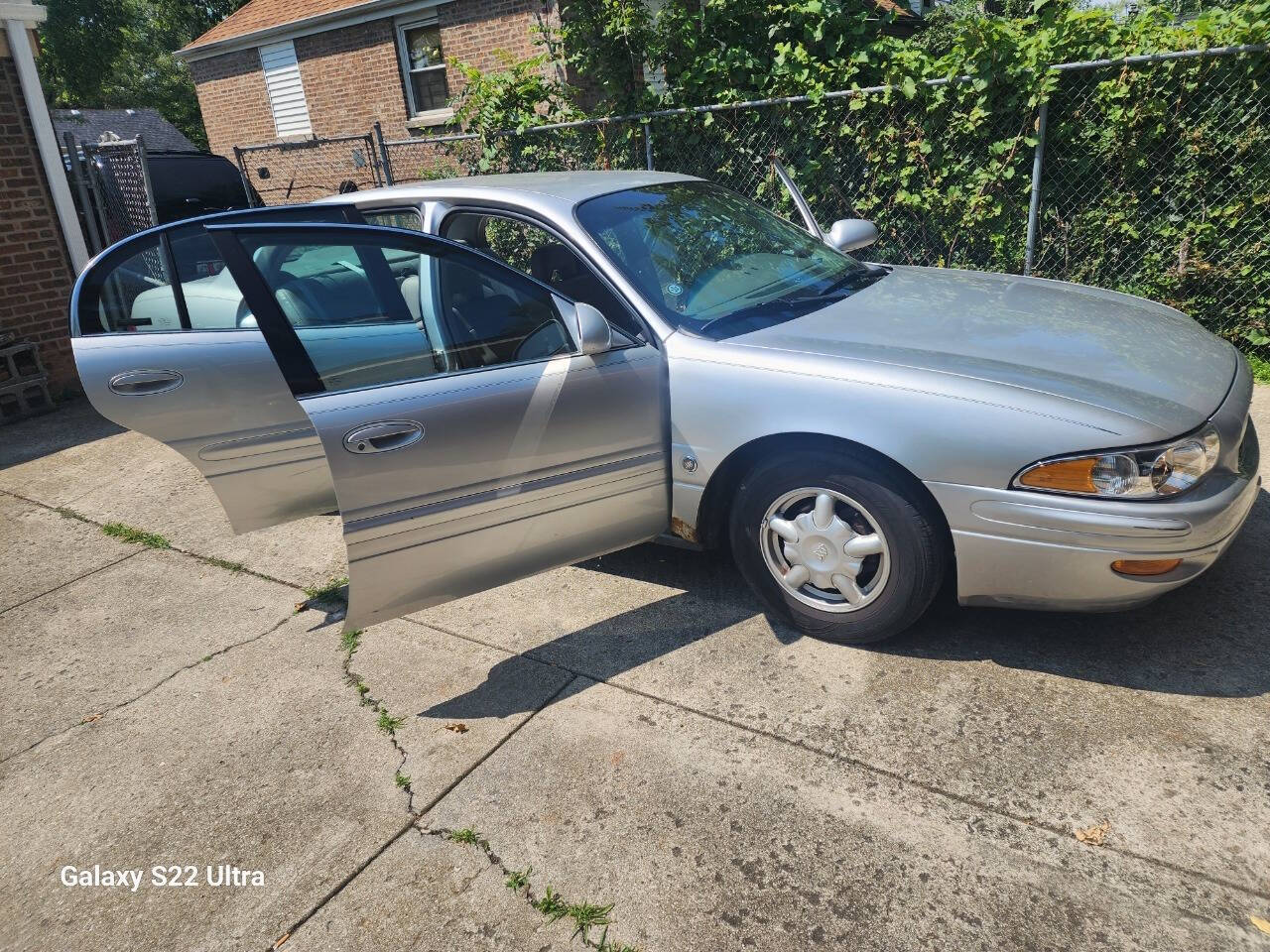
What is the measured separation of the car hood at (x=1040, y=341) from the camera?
2.71 meters

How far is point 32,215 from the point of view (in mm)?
7605

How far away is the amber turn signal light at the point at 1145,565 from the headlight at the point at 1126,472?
0.63 feet

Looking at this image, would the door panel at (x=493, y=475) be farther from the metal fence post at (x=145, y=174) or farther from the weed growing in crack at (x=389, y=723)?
the metal fence post at (x=145, y=174)

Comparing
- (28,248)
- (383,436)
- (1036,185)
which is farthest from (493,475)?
(28,248)

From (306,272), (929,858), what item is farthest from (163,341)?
(929,858)

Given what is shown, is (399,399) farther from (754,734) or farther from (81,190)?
(81,190)

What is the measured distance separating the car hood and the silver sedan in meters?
0.02

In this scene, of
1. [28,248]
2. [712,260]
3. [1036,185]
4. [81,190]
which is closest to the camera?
[712,260]

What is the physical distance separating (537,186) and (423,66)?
38.5ft

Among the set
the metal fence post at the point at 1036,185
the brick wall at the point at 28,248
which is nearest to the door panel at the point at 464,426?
the metal fence post at the point at 1036,185

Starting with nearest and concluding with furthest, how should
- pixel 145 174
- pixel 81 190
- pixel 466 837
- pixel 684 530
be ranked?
pixel 466 837
pixel 684 530
pixel 81 190
pixel 145 174

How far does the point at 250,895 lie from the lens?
7.69ft

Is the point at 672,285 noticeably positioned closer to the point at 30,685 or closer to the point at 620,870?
the point at 620,870

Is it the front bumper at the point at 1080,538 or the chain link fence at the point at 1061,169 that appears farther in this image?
the chain link fence at the point at 1061,169
